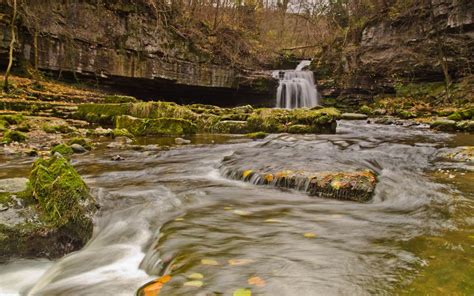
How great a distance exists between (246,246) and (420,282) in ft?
4.16

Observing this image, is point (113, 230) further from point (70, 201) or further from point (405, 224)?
point (405, 224)

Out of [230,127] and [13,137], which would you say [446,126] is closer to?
[230,127]

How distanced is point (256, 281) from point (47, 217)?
7.02 feet

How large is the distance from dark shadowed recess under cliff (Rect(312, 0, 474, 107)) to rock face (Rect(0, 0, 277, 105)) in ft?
18.2

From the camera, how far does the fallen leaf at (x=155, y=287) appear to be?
2.06 metres

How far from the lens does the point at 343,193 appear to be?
4543 mm

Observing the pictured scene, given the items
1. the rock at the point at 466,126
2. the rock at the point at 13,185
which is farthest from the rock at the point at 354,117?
the rock at the point at 13,185

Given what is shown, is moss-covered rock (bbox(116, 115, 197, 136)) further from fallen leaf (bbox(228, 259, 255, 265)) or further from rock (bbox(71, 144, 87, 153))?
fallen leaf (bbox(228, 259, 255, 265))

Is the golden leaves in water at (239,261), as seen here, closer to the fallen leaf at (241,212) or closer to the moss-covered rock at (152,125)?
the fallen leaf at (241,212)

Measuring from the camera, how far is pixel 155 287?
212 centimetres

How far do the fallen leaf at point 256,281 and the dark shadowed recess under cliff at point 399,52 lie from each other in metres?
22.8

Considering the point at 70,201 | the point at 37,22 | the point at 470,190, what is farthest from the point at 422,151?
the point at 37,22

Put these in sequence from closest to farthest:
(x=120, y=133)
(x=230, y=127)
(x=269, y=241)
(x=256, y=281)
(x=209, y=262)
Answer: (x=256, y=281) → (x=209, y=262) → (x=269, y=241) → (x=120, y=133) → (x=230, y=127)

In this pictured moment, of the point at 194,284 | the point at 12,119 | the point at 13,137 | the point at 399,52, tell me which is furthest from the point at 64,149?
the point at 399,52
